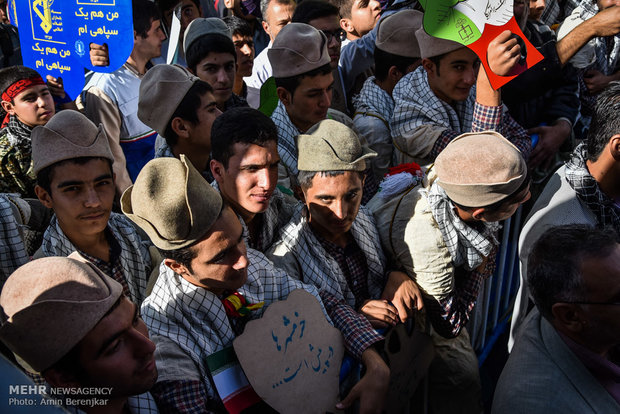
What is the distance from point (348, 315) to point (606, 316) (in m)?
1.00

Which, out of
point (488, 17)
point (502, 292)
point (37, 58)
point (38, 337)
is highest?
point (488, 17)

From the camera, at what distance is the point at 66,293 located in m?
1.53

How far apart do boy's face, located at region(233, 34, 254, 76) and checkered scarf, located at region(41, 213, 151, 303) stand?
244cm

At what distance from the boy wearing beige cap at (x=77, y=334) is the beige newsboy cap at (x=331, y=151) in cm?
122

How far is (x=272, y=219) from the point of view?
288 centimetres

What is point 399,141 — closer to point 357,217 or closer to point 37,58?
point 357,217

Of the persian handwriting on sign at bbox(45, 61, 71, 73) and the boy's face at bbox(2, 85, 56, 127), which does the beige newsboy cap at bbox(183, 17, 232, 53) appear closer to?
the persian handwriting on sign at bbox(45, 61, 71, 73)

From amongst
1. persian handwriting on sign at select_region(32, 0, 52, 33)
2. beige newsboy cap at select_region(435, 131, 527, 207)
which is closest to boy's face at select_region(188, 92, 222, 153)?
persian handwriting on sign at select_region(32, 0, 52, 33)

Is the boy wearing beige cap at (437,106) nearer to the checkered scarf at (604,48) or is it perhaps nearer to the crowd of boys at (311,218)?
the crowd of boys at (311,218)

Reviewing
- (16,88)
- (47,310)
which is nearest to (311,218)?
(47,310)

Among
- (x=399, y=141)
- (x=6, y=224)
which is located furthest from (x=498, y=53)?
(x=6, y=224)

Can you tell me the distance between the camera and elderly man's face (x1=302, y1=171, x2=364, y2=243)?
2566 mm

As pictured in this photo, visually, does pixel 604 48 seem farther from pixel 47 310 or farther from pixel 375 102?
pixel 47 310

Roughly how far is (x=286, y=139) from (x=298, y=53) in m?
0.64
